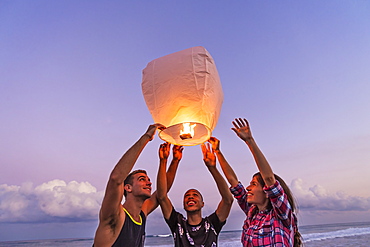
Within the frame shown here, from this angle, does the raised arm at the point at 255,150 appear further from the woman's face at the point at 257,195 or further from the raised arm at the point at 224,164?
the raised arm at the point at 224,164

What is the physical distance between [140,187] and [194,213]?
0.89 m

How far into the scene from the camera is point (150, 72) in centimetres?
263

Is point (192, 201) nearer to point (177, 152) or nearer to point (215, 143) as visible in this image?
point (177, 152)

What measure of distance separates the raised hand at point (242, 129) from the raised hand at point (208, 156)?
986 mm

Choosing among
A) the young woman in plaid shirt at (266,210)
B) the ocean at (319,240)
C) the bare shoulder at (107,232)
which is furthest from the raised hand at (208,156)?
the ocean at (319,240)

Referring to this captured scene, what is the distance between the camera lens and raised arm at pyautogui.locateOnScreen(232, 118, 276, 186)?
8.41ft

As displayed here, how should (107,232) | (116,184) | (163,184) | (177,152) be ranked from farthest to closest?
(177,152), (163,184), (107,232), (116,184)

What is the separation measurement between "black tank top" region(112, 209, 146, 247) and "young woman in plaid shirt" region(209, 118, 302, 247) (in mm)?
942

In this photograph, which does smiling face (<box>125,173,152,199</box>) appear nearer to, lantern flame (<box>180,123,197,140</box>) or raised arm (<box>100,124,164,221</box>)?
raised arm (<box>100,124,164,221</box>)

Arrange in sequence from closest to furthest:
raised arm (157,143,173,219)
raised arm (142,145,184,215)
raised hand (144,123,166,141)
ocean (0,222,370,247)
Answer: raised hand (144,123,166,141), raised arm (157,143,173,219), raised arm (142,145,184,215), ocean (0,222,370,247)

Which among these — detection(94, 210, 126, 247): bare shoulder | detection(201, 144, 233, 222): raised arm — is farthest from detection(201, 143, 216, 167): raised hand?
detection(94, 210, 126, 247): bare shoulder

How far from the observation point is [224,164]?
3693 millimetres

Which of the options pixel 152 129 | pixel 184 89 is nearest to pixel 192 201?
pixel 152 129

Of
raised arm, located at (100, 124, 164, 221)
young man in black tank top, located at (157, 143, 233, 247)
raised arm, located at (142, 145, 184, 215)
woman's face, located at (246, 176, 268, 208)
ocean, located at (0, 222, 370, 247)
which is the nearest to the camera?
raised arm, located at (100, 124, 164, 221)
